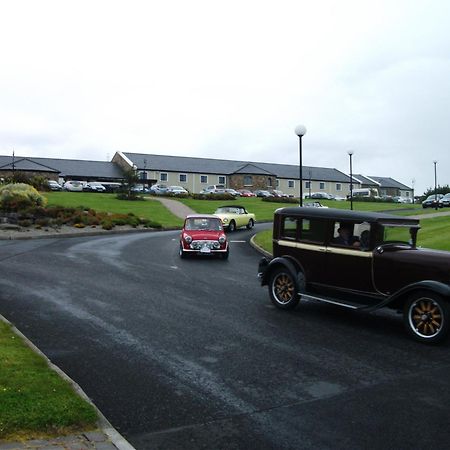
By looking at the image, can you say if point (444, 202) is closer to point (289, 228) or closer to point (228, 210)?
point (228, 210)

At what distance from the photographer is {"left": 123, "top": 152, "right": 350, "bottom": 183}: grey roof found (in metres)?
82.6

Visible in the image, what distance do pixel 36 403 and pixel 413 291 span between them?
5812mm

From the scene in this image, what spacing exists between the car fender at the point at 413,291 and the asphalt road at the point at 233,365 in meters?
0.51

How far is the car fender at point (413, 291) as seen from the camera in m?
7.62

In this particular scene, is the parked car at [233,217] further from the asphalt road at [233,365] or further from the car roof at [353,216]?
the car roof at [353,216]

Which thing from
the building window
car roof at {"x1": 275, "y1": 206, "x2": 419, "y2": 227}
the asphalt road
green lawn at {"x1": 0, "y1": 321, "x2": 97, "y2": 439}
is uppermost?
the building window

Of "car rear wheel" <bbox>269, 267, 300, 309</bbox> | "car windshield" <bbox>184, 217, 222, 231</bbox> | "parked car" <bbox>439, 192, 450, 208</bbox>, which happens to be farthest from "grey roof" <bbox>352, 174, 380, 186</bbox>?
"car rear wheel" <bbox>269, 267, 300, 309</bbox>

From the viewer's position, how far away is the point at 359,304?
887 centimetres

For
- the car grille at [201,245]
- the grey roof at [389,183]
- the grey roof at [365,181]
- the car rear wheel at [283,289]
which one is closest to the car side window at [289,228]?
the car rear wheel at [283,289]

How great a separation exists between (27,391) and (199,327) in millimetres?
3764

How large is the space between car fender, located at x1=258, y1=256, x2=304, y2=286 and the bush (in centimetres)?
2257

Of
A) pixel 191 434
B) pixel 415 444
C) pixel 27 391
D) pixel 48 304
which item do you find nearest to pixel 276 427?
pixel 191 434

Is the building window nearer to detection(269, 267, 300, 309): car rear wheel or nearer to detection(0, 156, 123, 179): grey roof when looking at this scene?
detection(0, 156, 123, 179): grey roof

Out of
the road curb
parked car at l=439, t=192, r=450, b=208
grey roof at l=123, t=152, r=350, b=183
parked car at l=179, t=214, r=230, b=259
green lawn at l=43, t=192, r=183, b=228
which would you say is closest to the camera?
the road curb
